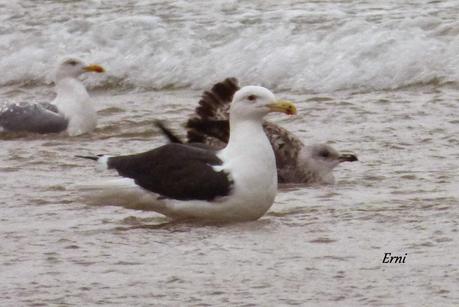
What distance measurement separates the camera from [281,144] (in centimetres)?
980

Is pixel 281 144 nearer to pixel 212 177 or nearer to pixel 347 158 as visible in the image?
pixel 347 158

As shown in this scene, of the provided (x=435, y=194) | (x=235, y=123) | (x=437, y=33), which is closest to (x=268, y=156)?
(x=235, y=123)

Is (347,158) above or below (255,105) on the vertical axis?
below

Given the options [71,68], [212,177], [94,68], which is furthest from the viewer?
[71,68]

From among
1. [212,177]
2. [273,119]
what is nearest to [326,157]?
[212,177]

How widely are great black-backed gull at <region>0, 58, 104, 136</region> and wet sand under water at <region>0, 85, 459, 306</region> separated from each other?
639 mm

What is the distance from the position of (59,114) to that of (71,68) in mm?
749

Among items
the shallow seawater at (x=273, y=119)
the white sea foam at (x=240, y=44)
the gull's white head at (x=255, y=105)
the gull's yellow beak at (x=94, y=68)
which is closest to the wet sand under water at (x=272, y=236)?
the shallow seawater at (x=273, y=119)

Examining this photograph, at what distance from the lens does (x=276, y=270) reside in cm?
669

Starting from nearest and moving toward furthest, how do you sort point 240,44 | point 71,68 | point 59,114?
point 59,114 < point 71,68 < point 240,44

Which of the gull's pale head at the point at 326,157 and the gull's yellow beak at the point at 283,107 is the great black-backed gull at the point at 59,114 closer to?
the gull's pale head at the point at 326,157

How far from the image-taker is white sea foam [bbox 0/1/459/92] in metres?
13.4

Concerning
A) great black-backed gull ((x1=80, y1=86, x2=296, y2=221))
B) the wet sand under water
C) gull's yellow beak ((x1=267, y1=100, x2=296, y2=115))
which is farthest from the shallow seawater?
gull's yellow beak ((x1=267, y1=100, x2=296, y2=115))

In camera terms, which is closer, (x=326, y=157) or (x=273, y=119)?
(x=326, y=157)
